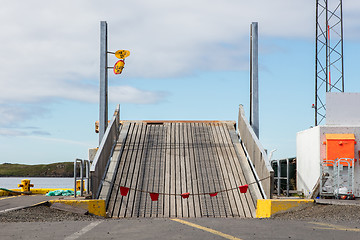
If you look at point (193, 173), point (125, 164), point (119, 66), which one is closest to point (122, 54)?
point (119, 66)

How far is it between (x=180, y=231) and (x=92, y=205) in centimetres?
659

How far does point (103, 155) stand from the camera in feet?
62.4

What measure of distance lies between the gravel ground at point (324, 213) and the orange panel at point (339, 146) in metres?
6.50

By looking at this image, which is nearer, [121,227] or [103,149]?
[121,227]

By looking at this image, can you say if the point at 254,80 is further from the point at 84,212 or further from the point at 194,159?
the point at 84,212

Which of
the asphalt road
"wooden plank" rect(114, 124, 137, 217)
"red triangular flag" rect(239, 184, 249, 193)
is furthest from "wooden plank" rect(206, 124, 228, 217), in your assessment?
the asphalt road

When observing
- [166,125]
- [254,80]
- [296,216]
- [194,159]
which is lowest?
[296,216]

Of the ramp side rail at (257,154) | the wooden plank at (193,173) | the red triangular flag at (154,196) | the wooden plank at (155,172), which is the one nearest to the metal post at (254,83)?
the ramp side rail at (257,154)

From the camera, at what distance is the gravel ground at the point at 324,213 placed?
14.1 meters

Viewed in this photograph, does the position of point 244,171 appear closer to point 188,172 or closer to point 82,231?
point 188,172

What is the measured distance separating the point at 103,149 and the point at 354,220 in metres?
8.95

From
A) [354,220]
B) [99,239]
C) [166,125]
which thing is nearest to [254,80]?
[166,125]

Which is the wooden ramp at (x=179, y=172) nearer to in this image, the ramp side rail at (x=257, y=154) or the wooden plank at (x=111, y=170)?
the wooden plank at (x=111, y=170)

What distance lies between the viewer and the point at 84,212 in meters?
15.8
